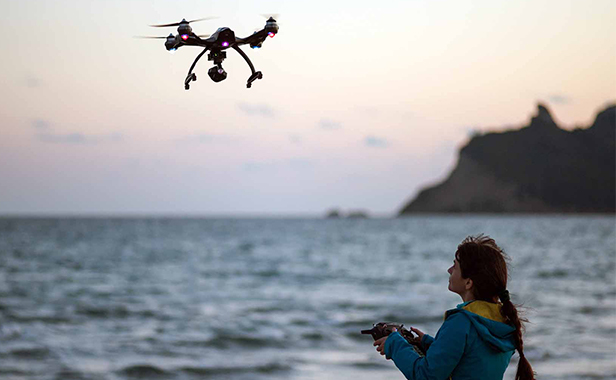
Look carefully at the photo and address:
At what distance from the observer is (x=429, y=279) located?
33.6m

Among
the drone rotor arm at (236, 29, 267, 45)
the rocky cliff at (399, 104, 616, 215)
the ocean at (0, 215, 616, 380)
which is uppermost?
the rocky cliff at (399, 104, 616, 215)

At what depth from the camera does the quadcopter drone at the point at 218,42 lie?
2.13 m

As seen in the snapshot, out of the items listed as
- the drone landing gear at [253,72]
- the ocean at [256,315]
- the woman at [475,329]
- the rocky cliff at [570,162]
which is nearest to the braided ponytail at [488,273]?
the woman at [475,329]

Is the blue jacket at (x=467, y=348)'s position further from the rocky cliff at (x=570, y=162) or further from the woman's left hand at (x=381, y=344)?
the rocky cliff at (x=570, y=162)

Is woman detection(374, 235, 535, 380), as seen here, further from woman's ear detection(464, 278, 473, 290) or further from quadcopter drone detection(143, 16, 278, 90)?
quadcopter drone detection(143, 16, 278, 90)

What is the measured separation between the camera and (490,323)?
2.83 m

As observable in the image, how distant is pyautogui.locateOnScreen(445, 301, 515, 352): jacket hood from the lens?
280cm

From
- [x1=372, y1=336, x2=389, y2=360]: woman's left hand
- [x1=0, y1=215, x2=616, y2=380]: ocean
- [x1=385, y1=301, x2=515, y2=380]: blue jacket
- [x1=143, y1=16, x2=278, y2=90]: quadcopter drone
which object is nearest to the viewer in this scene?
[x1=143, y1=16, x2=278, y2=90]: quadcopter drone

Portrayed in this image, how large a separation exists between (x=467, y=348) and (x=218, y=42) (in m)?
1.51

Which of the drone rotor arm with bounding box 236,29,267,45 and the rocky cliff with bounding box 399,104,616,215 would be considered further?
the rocky cliff with bounding box 399,104,616,215

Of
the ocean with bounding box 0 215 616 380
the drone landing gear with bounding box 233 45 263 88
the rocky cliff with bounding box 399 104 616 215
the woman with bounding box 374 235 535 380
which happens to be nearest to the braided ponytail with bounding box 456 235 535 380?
the woman with bounding box 374 235 535 380

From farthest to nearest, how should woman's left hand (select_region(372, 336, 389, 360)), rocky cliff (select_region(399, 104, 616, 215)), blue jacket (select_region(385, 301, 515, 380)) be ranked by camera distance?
1. rocky cliff (select_region(399, 104, 616, 215))
2. woman's left hand (select_region(372, 336, 389, 360))
3. blue jacket (select_region(385, 301, 515, 380))

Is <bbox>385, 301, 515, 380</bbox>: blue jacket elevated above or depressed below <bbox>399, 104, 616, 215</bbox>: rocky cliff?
below

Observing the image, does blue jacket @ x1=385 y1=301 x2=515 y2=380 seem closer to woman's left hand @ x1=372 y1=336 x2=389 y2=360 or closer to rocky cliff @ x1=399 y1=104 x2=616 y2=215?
woman's left hand @ x1=372 y1=336 x2=389 y2=360
